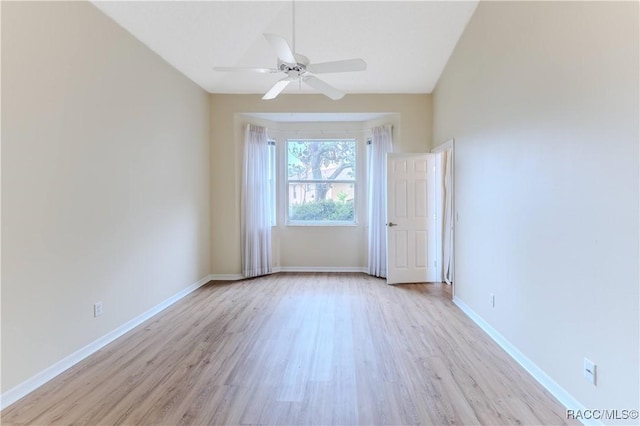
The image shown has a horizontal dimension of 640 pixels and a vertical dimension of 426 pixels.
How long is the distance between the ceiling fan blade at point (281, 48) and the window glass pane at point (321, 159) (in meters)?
3.08

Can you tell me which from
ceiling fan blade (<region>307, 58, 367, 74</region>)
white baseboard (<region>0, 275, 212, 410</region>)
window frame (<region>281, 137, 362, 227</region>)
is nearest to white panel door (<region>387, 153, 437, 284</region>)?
window frame (<region>281, 137, 362, 227</region>)

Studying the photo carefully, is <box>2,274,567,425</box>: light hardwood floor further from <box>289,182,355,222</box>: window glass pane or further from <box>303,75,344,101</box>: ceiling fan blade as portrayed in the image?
<box>303,75,344,101</box>: ceiling fan blade

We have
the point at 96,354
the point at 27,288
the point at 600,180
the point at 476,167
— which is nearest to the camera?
the point at 600,180

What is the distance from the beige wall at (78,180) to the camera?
6.53ft

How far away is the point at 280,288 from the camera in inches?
177

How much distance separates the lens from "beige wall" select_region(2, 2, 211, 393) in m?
1.99

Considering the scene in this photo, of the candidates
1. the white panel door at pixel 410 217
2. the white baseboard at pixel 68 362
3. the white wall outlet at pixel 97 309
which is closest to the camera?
the white baseboard at pixel 68 362

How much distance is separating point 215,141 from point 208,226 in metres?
1.38

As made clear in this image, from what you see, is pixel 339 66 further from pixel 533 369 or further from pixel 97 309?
pixel 97 309

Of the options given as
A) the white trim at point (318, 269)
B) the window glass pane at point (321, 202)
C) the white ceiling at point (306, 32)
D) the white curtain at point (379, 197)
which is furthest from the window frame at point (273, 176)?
the white curtain at point (379, 197)

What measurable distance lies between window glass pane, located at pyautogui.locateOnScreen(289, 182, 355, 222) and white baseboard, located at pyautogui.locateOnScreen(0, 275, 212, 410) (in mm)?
2660

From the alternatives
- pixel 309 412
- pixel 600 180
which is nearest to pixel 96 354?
pixel 309 412

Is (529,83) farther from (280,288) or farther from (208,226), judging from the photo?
(208,226)

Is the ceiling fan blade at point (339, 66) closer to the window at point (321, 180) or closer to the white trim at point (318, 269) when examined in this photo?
the window at point (321, 180)
